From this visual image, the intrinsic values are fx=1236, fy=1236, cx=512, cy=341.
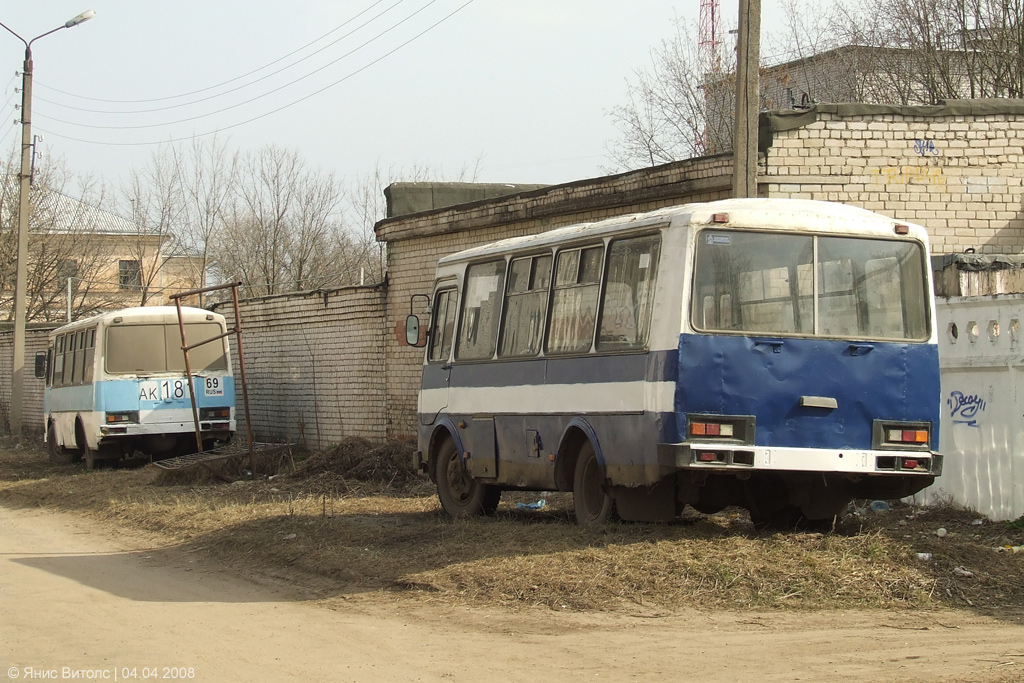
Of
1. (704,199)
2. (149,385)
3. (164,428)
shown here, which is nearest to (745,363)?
(704,199)

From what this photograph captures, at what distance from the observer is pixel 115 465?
72.3ft

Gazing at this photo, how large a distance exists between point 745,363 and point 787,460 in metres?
0.77

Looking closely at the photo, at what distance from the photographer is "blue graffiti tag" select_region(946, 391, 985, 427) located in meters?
11.1

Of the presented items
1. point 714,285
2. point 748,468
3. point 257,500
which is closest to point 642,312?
point 714,285

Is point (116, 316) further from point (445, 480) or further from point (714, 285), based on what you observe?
point (714, 285)

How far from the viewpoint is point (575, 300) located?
10.7m

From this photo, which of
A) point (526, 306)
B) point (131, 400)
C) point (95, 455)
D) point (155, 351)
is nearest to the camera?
point (526, 306)

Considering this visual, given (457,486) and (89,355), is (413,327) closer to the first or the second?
(457,486)

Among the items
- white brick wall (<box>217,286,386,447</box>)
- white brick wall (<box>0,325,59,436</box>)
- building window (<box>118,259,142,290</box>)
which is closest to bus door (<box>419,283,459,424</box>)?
white brick wall (<box>217,286,386,447</box>)

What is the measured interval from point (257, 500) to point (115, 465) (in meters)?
8.28

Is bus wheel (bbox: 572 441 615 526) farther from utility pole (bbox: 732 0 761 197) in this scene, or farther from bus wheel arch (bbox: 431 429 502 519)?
utility pole (bbox: 732 0 761 197)

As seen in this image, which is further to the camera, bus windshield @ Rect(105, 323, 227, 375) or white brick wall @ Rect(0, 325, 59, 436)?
white brick wall @ Rect(0, 325, 59, 436)

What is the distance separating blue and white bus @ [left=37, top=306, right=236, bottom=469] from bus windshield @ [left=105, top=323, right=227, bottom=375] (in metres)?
0.01

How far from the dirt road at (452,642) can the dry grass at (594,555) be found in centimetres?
33
